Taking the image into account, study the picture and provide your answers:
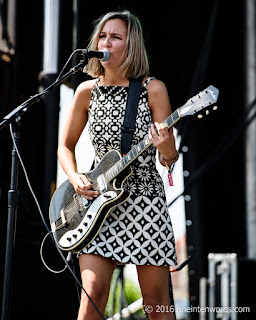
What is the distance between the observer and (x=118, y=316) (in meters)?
4.11

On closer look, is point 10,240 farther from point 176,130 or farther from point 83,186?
point 176,130

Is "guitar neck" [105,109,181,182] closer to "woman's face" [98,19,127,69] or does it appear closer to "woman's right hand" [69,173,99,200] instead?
"woman's right hand" [69,173,99,200]

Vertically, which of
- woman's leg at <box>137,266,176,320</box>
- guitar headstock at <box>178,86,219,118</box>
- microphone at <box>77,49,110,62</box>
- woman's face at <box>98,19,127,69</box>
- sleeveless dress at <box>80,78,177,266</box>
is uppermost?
woman's face at <box>98,19,127,69</box>

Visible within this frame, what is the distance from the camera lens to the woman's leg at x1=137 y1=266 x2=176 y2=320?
222cm

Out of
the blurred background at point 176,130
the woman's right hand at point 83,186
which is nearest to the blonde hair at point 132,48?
the woman's right hand at point 83,186

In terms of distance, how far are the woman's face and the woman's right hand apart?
568 mm

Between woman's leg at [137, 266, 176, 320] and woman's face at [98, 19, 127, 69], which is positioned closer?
woman's leg at [137, 266, 176, 320]

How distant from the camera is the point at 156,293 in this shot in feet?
7.32

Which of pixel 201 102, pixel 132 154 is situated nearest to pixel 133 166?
pixel 132 154

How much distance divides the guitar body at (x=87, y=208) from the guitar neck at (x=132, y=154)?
26 mm

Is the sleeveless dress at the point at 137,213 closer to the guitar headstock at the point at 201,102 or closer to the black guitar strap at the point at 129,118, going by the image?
the black guitar strap at the point at 129,118

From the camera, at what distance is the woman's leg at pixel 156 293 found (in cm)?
222

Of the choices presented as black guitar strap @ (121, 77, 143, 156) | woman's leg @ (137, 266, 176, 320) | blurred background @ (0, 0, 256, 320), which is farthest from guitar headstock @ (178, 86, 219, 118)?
blurred background @ (0, 0, 256, 320)

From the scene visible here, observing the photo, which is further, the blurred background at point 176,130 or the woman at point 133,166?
the blurred background at point 176,130
